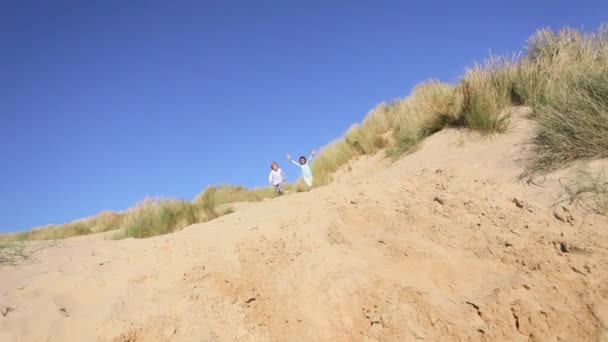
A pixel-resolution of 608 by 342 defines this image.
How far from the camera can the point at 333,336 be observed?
315 centimetres

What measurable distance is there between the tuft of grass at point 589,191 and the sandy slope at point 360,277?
118mm

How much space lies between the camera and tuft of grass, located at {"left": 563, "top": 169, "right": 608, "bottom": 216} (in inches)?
137

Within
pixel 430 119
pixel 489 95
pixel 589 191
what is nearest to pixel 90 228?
pixel 430 119

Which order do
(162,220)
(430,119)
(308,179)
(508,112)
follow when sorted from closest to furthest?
(508,112)
(430,119)
(162,220)
(308,179)

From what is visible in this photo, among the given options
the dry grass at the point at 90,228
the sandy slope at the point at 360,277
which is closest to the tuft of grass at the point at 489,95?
the sandy slope at the point at 360,277

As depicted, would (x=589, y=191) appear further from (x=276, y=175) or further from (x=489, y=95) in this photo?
(x=276, y=175)

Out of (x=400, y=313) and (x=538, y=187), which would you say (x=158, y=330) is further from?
Answer: (x=538, y=187)

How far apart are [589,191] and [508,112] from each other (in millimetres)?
2831

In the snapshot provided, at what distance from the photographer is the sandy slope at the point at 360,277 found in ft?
A: 9.92

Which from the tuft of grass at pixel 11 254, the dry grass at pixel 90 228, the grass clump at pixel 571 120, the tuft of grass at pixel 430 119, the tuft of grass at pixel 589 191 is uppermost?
the dry grass at pixel 90 228

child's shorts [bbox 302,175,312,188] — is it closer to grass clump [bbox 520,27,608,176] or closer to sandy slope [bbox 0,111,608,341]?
grass clump [bbox 520,27,608,176]

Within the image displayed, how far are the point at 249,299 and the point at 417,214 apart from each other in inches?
65.6

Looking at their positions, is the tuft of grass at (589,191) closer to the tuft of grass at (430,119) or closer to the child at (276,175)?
the tuft of grass at (430,119)

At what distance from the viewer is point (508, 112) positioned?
246 inches
